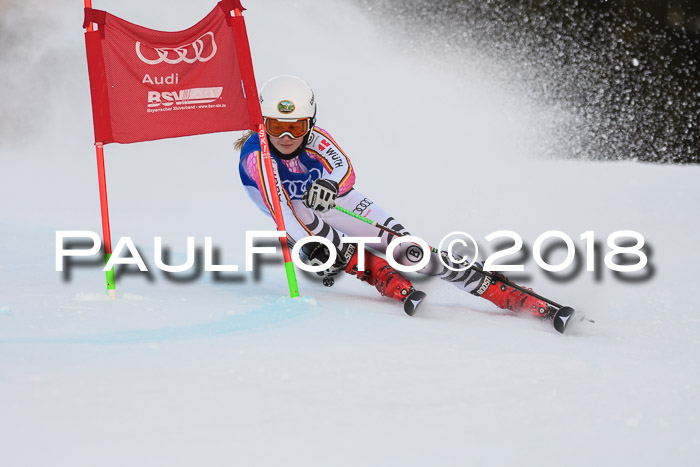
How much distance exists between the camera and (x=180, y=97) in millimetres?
3553

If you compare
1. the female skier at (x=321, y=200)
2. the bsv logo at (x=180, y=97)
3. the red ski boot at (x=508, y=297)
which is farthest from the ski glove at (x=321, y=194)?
the red ski boot at (x=508, y=297)

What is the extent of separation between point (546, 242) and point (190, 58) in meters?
3.44

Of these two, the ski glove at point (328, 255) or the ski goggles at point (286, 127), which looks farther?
the ski glove at point (328, 255)


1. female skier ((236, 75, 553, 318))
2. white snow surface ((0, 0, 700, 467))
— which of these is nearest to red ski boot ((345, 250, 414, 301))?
female skier ((236, 75, 553, 318))

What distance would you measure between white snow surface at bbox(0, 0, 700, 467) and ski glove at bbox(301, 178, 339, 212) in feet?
1.63

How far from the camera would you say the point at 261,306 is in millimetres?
3521

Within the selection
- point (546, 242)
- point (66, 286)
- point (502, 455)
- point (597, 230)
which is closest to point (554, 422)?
point (502, 455)

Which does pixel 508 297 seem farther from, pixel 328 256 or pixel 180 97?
pixel 180 97

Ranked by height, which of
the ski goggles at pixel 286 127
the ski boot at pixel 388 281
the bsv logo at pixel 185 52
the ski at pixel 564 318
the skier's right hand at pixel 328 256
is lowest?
the ski at pixel 564 318

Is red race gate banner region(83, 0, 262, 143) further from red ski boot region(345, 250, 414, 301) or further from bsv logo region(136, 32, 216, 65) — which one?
red ski boot region(345, 250, 414, 301)

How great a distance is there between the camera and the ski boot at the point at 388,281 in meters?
3.63

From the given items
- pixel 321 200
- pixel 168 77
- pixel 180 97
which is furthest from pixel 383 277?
pixel 168 77

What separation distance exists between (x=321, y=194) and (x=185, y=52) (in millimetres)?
950

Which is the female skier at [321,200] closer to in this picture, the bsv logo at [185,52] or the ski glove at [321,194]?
the ski glove at [321,194]
